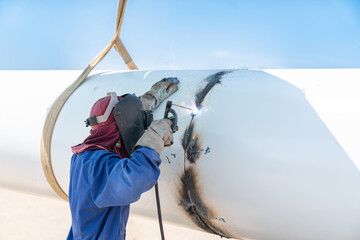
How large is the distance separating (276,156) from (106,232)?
20.9 inches

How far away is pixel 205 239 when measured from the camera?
2330 millimetres

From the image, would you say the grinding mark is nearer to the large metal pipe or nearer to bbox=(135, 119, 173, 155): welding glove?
the large metal pipe

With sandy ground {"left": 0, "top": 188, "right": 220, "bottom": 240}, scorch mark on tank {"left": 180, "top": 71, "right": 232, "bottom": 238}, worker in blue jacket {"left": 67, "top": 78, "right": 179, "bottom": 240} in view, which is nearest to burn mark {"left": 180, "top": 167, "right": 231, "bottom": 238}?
scorch mark on tank {"left": 180, "top": 71, "right": 232, "bottom": 238}

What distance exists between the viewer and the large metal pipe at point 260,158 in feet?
2.87

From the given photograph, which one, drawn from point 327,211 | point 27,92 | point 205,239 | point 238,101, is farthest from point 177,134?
point 205,239

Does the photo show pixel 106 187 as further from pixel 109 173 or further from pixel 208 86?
pixel 208 86

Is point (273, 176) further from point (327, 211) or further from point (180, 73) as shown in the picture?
point (180, 73)

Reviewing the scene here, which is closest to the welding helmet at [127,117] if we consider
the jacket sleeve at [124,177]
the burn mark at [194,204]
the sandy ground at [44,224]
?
the jacket sleeve at [124,177]

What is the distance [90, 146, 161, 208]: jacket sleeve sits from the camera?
0.78m

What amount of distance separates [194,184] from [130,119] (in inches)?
11.6

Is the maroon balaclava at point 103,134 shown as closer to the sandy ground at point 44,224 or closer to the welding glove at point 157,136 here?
the welding glove at point 157,136

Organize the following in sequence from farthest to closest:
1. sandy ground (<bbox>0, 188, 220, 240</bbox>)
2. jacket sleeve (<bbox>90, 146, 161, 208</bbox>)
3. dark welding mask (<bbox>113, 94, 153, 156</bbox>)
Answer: sandy ground (<bbox>0, 188, 220, 240</bbox>) < dark welding mask (<bbox>113, 94, 153, 156</bbox>) < jacket sleeve (<bbox>90, 146, 161, 208</bbox>)

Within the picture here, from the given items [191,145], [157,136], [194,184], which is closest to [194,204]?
[194,184]

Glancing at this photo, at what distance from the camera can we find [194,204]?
105 cm
